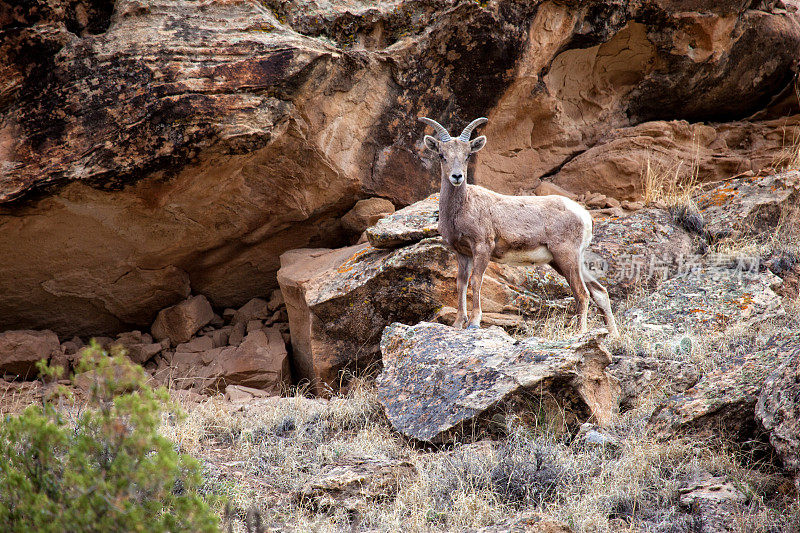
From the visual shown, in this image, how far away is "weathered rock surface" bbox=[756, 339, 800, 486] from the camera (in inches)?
161

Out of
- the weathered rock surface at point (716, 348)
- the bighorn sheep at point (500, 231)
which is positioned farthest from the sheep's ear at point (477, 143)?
the weathered rock surface at point (716, 348)

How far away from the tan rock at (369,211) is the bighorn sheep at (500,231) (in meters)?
2.24

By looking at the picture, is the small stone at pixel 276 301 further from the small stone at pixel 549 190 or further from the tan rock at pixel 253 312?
the small stone at pixel 549 190

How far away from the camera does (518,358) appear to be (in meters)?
A: 5.73

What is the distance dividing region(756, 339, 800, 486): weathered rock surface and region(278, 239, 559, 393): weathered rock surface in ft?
12.5

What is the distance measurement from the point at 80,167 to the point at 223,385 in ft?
11.2

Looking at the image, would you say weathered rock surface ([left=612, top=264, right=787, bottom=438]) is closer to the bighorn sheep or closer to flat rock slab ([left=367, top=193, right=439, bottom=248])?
the bighorn sheep

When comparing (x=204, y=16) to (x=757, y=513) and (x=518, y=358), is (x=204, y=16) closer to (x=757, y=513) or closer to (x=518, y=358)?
(x=518, y=358)

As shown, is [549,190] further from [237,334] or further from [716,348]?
[237,334]

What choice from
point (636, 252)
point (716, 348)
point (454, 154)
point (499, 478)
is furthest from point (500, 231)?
point (499, 478)

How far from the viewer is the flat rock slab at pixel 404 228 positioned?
8.20m

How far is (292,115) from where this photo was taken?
332 inches

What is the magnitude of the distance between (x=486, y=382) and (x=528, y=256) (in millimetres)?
2383

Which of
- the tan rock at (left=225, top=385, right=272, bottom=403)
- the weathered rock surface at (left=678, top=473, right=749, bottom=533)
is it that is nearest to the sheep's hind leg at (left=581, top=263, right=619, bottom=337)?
the weathered rock surface at (left=678, top=473, right=749, bottom=533)
